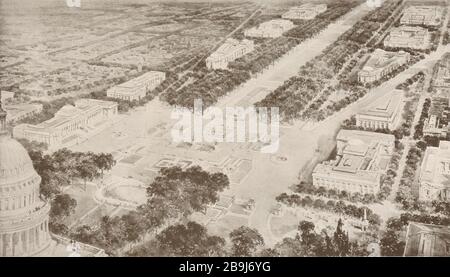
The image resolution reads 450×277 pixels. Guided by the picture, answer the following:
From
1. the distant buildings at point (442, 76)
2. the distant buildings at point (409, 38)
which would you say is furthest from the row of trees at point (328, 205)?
the distant buildings at point (409, 38)

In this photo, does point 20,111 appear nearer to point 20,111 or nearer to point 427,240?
point 20,111

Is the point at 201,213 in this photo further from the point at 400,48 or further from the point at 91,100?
the point at 400,48

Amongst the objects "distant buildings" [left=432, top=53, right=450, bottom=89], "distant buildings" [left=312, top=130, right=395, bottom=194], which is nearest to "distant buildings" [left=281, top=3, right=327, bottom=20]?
"distant buildings" [left=432, top=53, right=450, bottom=89]

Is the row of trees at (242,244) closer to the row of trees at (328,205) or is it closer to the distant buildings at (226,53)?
the row of trees at (328,205)

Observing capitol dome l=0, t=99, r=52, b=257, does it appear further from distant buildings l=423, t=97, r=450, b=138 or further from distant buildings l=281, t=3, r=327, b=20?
distant buildings l=423, t=97, r=450, b=138

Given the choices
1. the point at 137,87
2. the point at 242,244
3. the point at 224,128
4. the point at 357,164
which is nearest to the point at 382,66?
the point at 357,164
